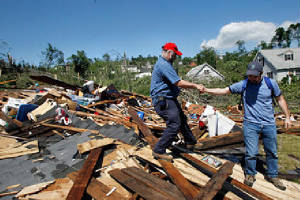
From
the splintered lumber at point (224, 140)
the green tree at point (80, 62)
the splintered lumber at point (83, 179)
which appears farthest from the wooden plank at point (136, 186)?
the green tree at point (80, 62)

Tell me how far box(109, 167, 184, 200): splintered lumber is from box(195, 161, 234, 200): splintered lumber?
1.01 feet

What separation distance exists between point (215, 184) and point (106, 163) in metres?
2.11

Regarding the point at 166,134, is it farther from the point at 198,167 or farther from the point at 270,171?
the point at 270,171

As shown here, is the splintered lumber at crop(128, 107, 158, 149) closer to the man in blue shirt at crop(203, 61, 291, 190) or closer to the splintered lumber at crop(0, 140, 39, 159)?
the man in blue shirt at crop(203, 61, 291, 190)

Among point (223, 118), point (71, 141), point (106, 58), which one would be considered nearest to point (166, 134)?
point (223, 118)

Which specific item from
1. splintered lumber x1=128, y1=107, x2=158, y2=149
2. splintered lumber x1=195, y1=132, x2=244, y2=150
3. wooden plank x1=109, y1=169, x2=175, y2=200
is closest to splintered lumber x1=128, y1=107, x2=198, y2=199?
wooden plank x1=109, y1=169, x2=175, y2=200

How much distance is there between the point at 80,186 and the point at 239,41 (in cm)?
6400

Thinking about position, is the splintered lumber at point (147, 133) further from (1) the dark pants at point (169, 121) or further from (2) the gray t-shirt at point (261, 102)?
(2) the gray t-shirt at point (261, 102)

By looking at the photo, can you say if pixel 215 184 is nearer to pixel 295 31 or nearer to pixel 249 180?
pixel 249 180

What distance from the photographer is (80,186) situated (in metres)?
2.56

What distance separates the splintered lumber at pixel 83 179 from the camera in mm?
2416

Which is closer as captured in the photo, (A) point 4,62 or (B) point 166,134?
(B) point 166,134

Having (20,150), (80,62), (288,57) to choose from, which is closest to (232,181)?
(20,150)

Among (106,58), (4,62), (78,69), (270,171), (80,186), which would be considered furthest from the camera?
(78,69)
